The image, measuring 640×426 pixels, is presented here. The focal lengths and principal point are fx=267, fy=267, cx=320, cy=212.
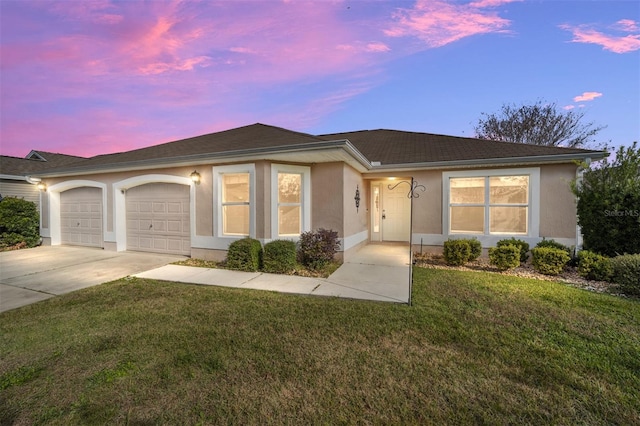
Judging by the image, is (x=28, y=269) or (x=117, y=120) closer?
(x=28, y=269)

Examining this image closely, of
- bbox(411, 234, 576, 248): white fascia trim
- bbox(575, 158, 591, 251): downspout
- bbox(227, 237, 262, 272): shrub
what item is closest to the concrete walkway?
bbox(227, 237, 262, 272): shrub

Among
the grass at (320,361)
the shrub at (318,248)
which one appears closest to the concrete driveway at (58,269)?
the grass at (320,361)

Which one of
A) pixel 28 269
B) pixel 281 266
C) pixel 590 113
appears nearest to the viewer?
pixel 281 266

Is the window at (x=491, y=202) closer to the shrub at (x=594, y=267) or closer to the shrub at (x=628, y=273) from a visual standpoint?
the shrub at (x=594, y=267)

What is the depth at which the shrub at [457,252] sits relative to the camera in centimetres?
699

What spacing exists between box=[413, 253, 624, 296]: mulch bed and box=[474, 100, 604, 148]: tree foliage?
64.3ft

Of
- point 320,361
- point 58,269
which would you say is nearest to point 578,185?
point 320,361

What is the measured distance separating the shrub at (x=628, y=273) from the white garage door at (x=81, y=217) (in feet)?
47.0

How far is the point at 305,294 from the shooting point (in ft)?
16.0

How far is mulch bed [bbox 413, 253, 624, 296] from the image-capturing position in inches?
214

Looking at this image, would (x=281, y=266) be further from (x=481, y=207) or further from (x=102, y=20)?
(x=102, y=20)

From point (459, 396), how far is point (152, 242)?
9.52 metres

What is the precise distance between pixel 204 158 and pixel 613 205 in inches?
390

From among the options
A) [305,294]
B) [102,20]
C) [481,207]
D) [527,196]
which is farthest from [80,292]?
[527,196]
